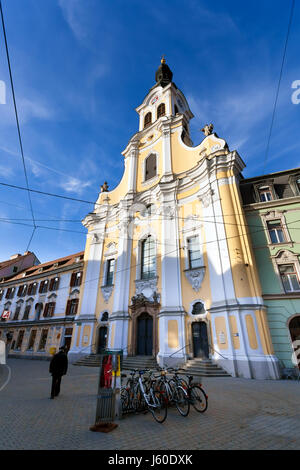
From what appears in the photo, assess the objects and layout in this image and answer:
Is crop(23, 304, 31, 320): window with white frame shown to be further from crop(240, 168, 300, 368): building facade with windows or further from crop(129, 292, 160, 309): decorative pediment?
crop(240, 168, 300, 368): building facade with windows

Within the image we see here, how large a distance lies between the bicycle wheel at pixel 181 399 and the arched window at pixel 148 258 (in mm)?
13019

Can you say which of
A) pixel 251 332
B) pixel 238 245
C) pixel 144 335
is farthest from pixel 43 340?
pixel 238 245

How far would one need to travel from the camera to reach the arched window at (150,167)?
79.8ft

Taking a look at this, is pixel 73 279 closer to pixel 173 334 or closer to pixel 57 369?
pixel 173 334

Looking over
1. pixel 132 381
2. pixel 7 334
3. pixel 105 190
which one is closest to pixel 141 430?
pixel 132 381

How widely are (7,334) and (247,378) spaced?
29.4 m

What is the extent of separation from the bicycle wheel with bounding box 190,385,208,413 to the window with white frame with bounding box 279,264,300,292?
34.6 feet

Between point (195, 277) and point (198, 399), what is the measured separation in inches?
433

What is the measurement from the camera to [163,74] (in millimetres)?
33188

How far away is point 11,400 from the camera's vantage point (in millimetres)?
6875

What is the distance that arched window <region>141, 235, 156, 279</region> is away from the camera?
63.5 ft

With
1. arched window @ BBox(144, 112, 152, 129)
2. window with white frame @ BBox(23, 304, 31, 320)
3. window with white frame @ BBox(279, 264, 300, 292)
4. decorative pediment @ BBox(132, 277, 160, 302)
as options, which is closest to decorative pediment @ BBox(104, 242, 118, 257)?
decorative pediment @ BBox(132, 277, 160, 302)

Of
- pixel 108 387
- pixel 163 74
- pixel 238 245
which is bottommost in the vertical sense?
pixel 108 387

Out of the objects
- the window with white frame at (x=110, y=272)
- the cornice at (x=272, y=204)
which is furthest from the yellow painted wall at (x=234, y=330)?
the window with white frame at (x=110, y=272)
